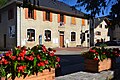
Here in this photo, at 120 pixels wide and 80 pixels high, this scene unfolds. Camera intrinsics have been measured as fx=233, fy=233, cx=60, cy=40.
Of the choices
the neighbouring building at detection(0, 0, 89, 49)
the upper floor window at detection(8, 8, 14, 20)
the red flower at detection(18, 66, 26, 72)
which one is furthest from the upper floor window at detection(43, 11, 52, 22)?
the red flower at detection(18, 66, 26, 72)

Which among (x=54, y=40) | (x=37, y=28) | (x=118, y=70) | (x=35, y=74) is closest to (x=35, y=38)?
(x=37, y=28)

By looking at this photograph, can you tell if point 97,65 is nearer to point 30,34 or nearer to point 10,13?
point 30,34

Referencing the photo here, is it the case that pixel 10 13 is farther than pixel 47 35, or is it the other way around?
pixel 47 35

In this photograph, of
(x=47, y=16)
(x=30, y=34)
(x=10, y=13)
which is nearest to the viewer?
(x=30, y=34)

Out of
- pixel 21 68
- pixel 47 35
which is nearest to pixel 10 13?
pixel 47 35

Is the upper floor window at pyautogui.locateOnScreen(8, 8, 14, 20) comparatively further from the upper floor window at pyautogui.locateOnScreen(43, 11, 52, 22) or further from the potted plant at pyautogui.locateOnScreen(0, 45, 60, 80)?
the potted plant at pyautogui.locateOnScreen(0, 45, 60, 80)

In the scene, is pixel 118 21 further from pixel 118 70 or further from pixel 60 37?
pixel 60 37

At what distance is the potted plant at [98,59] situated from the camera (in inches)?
268

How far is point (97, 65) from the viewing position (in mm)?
6832

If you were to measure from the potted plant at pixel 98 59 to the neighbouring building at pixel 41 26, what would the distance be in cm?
1890

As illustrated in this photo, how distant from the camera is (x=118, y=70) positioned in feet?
24.9

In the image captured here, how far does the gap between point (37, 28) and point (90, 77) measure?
24.8m

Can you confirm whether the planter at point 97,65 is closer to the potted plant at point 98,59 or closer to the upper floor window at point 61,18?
the potted plant at point 98,59

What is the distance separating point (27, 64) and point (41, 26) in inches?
1070
